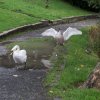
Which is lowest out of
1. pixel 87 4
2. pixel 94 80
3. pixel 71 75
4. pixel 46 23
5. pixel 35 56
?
pixel 87 4

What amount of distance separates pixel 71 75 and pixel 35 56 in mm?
2893

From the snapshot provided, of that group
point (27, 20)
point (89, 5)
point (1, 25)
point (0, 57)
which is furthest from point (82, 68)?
point (89, 5)

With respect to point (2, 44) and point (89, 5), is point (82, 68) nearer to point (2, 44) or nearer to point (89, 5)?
point (2, 44)

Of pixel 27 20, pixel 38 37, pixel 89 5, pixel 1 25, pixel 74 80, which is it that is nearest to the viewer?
pixel 74 80

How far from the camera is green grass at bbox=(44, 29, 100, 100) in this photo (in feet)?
27.0

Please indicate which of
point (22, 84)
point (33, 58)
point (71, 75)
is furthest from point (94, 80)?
point (33, 58)

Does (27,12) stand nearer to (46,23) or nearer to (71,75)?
(46,23)

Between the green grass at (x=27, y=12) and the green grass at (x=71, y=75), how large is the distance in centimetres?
521

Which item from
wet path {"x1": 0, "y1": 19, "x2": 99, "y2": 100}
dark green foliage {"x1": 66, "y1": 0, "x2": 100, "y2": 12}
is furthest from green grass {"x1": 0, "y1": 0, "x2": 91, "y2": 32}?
wet path {"x1": 0, "y1": 19, "x2": 99, "y2": 100}

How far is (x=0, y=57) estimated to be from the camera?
40.7 ft

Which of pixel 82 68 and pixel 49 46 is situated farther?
pixel 49 46

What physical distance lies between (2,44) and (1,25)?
10.7 feet

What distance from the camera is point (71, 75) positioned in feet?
31.9

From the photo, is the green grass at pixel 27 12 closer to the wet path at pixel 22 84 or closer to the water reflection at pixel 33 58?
the water reflection at pixel 33 58
